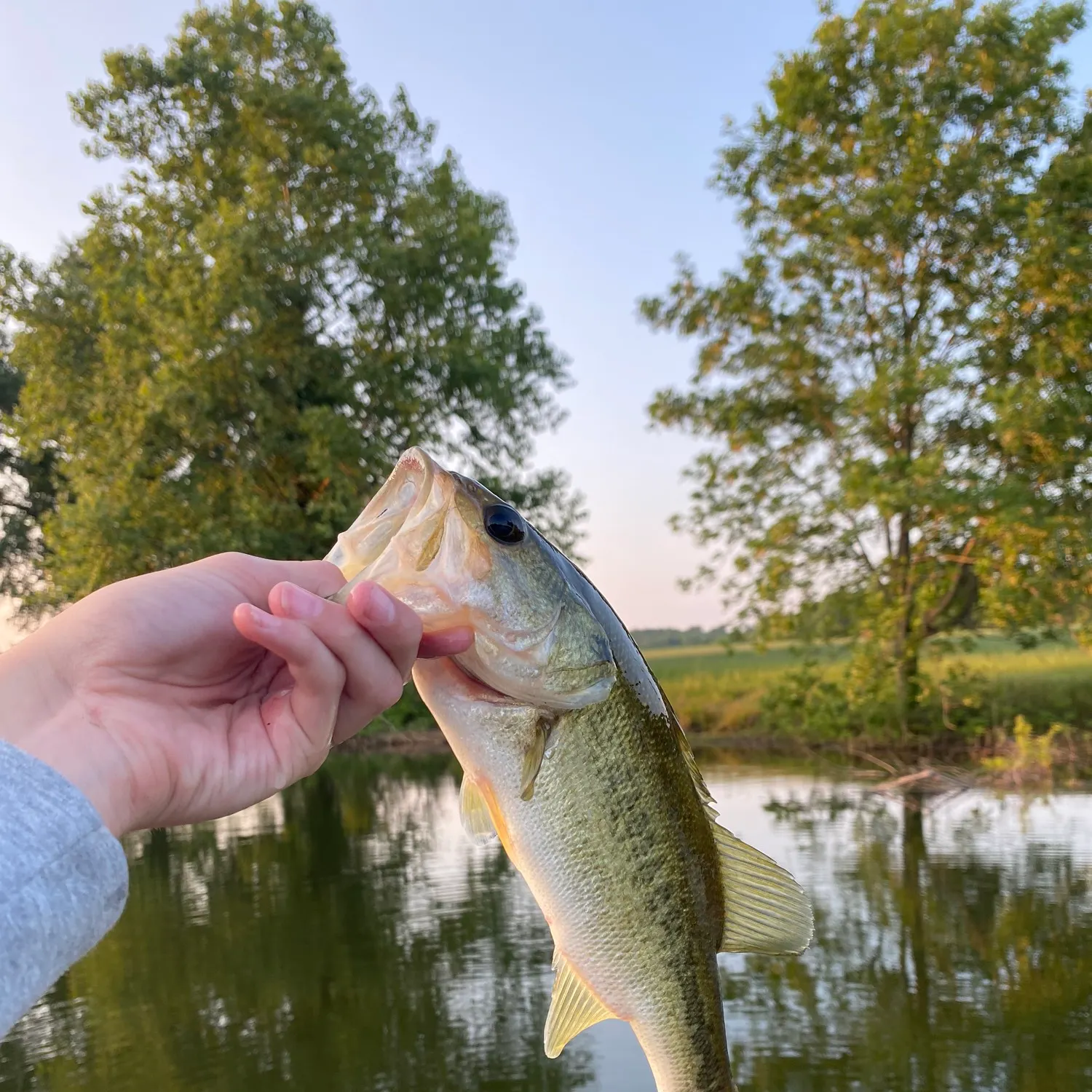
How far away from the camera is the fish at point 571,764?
184 centimetres

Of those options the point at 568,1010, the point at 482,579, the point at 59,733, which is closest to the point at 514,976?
the point at 568,1010

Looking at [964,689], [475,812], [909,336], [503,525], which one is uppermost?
[909,336]

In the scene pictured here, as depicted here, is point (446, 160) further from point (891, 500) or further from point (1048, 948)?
point (1048, 948)

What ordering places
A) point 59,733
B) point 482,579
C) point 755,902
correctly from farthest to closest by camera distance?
point 755,902
point 482,579
point 59,733

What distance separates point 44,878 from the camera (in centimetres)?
127

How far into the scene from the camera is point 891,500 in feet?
50.4

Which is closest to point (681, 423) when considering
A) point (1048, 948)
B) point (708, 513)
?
point (708, 513)

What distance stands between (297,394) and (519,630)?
16.9 metres

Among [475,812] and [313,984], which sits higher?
[475,812]

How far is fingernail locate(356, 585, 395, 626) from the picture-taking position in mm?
1646

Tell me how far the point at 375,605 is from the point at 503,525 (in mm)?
370

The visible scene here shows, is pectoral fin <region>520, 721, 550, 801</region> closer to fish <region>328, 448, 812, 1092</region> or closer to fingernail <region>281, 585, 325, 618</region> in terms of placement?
fish <region>328, 448, 812, 1092</region>

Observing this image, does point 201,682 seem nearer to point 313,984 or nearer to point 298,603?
point 298,603

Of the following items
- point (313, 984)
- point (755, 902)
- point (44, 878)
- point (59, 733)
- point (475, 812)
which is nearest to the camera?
point (44, 878)
